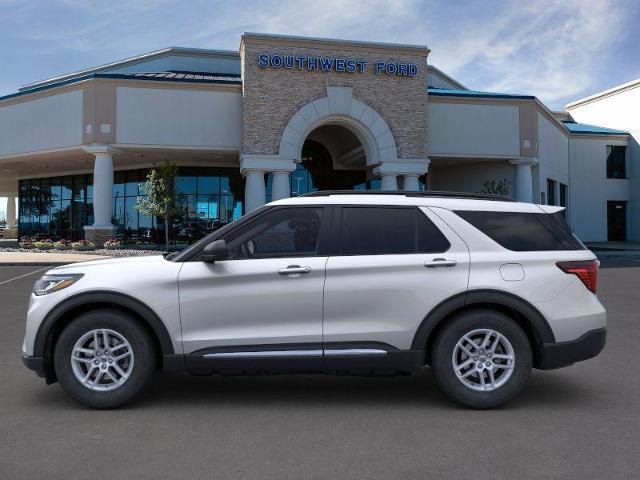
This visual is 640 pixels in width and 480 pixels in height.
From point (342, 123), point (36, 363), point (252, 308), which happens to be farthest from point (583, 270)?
point (342, 123)

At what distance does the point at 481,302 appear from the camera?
4.75m

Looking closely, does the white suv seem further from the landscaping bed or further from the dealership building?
the dealership building

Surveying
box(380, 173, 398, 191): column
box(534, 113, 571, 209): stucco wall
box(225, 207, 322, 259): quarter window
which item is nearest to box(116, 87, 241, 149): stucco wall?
box(380, 173, 398, 191): column

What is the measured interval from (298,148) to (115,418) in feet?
76.7

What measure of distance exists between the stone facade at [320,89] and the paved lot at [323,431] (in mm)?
21883

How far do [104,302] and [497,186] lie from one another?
2925 centimetres

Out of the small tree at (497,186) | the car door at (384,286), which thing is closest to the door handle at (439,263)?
the car door at (384,286)

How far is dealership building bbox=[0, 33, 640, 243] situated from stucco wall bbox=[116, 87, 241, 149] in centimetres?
5

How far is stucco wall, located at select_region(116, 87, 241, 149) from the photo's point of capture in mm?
27672

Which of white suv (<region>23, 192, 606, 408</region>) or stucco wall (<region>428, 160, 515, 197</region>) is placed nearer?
white suv (<region>23, 192, 606, 408</region>)

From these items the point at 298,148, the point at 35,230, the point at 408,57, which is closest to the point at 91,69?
the point at 35,230

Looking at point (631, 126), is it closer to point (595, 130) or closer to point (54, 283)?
point (595, 130)

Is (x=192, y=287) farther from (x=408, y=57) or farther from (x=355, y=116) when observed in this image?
(x=408, y=57)

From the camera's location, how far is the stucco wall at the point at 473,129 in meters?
30.0
